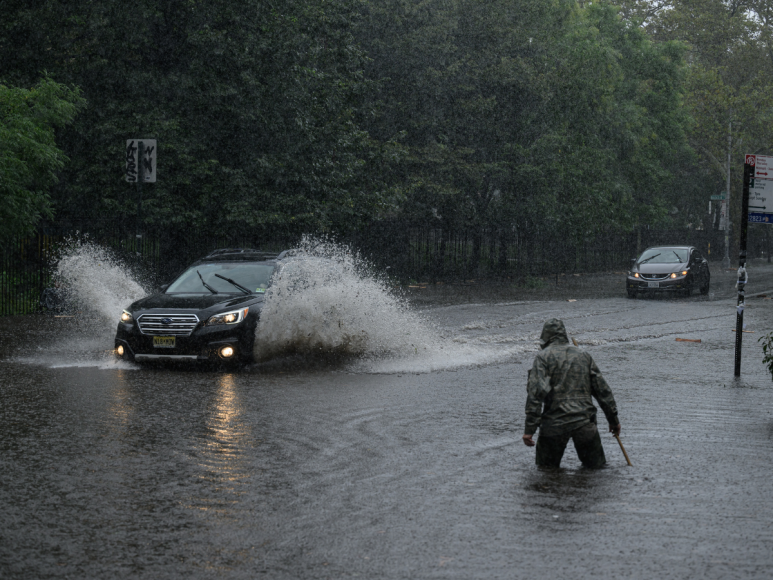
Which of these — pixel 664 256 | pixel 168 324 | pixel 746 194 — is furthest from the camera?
pixel 664 256

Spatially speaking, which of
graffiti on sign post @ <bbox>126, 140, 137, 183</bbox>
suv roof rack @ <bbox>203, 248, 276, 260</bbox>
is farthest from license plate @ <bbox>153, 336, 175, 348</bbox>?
graffiti on sign post @ <bbox>126, 140, 137, 183</bbox>

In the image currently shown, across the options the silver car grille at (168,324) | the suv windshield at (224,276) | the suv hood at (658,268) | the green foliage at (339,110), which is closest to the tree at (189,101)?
the green foliage at (339,110)

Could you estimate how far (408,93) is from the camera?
34438mm

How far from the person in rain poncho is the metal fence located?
660 inches

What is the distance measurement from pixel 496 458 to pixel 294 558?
2.97 metres

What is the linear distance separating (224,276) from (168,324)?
180cm

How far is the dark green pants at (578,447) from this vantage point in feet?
24.4

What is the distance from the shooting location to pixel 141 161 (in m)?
21.0

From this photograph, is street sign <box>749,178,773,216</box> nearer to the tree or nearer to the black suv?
the black suv

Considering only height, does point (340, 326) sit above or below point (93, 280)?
below

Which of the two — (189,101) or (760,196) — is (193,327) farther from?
(189,101)

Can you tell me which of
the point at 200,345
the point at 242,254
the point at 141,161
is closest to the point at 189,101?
the point at 141,161

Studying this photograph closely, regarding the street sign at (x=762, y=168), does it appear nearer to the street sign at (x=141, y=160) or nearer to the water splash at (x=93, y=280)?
the street sign at (x=141, y=160)

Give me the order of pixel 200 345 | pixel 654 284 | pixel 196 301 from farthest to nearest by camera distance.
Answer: pixel 654 284 < pixel 196 301 < pixel 200 345
